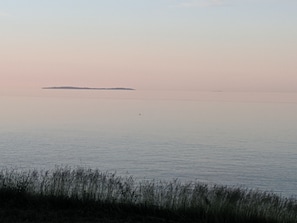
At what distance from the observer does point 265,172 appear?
32.2 m

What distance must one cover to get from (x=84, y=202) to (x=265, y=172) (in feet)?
77.2

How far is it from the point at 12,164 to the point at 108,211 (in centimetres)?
2132

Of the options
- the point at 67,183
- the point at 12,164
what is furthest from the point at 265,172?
the point at 67,183

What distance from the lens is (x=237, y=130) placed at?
204 feet

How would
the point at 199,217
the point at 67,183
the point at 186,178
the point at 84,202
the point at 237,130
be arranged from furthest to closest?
the point at 237,130
the point at 186,178
the point at 67,183
the point at 84,202
the point at 199,217

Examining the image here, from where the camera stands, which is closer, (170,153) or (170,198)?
(170,198)

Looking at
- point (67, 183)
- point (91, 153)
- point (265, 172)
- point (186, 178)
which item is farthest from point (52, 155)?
point (67, 183)

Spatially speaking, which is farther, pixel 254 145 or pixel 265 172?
pixel 254 145

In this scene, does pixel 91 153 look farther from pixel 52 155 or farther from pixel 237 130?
pixel 237 130

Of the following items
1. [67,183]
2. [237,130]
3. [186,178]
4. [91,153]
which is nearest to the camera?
[67,183]

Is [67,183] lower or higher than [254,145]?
lower

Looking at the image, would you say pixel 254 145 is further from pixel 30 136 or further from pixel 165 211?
pixel 165 211

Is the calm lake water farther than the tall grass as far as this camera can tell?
Yes

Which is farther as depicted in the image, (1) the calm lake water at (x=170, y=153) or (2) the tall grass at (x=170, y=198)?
(1) the calm lake water at (x=170, y=153)
